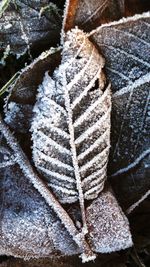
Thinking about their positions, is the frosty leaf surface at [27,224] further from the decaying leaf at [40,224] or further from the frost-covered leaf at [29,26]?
the frost-covered leaf at [29,26]

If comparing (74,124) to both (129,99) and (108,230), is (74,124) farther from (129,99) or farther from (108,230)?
(108,230)

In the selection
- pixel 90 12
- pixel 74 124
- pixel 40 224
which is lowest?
pixel 40 224

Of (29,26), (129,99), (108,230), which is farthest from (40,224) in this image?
Answer: (29,26)

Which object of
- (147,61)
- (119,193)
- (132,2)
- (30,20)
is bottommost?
(119,193)

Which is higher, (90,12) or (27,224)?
(90,12)

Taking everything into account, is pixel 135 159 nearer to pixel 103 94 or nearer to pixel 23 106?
pixel 103 94

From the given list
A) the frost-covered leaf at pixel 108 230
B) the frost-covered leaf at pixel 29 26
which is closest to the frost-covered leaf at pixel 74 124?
the frost-covered leaf at pixel 108 230

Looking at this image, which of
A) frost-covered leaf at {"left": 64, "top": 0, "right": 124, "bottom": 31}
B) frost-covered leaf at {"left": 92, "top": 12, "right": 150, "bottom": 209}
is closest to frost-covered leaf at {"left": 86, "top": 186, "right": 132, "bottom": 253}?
frost-covered leaf at {"left": 92, "top": 12, "right": 150, "bottom": 209}

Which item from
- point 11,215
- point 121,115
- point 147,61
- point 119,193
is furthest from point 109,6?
point 11,215
